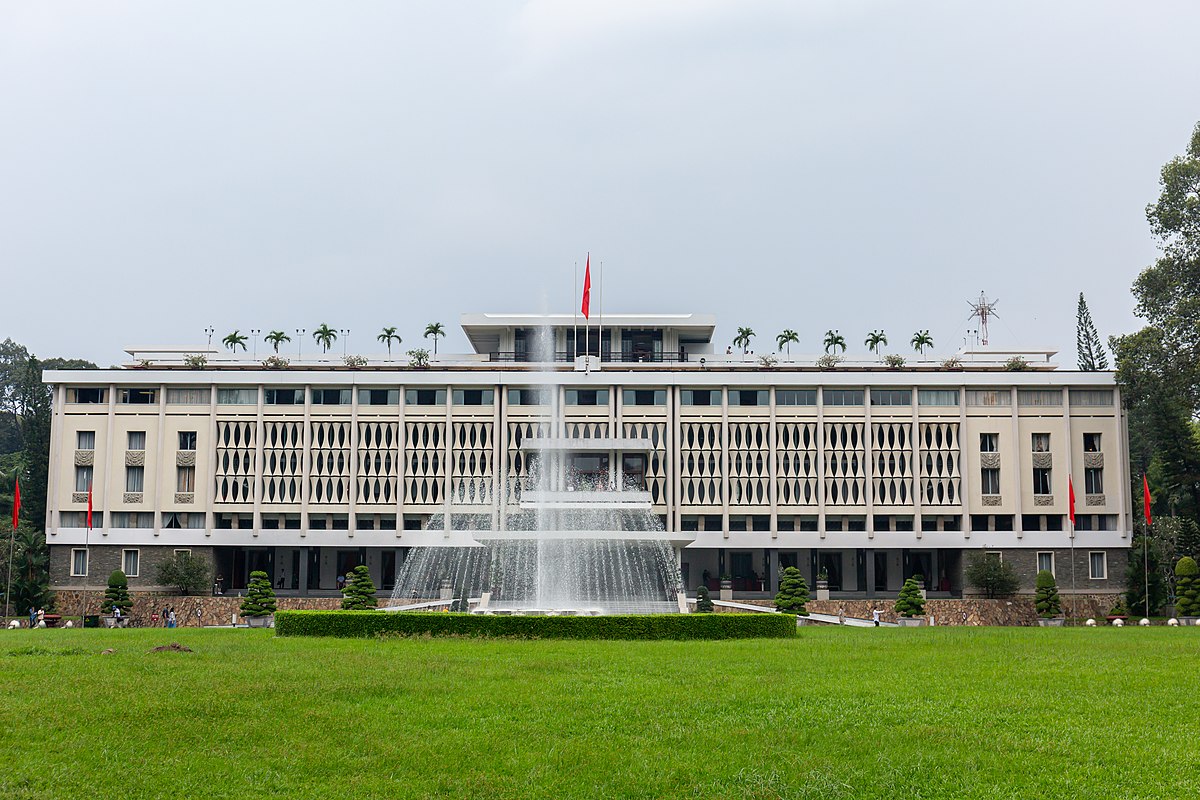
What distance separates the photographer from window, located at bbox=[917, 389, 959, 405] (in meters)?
58.1

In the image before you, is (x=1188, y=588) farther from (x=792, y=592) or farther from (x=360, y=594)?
(x=360, y=594)

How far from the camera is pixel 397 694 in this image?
17.7m

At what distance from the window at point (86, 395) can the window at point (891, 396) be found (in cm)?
3772

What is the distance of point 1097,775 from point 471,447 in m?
47.1

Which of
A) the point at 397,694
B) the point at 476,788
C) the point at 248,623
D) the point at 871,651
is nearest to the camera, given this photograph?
the point at 476,788

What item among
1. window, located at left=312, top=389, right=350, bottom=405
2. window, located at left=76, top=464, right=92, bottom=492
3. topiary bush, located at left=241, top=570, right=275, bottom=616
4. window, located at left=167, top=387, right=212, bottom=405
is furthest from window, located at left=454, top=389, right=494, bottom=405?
window, located at left=76, top=464, right=92, bottom=492

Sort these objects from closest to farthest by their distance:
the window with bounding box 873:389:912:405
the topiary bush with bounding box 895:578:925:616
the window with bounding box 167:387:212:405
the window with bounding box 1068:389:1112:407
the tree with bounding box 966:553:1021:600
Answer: the topiary bush with bounding box 895:578:925:616 < the tree with bounding box 966:553:1021:600 < the window with bounding box 1068:389:1112:407 < the window with bounding box 873:389:912:405 < the window with bounding box 167:387:212:405

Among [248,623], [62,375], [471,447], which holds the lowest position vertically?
[248,623]

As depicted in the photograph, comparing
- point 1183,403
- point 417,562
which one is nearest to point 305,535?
point 417,562

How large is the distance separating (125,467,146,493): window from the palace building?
7 cm

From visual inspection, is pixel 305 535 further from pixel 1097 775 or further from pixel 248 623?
pixel 1097 775

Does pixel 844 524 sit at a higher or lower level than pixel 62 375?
lower

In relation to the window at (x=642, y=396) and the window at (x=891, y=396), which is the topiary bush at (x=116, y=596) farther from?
the window at (x=891, y=396)

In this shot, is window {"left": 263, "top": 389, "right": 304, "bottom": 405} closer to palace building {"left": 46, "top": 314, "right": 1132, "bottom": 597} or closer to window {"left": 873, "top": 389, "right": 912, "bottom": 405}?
palace building {"left": 46, "top": 314, "right": 1132, "bottom": 597}
